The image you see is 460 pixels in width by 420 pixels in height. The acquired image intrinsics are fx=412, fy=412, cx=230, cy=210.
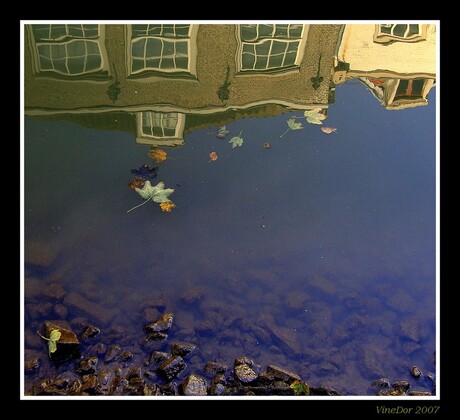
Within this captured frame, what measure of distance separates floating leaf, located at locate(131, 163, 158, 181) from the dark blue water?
0.14 feet

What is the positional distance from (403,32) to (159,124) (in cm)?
194

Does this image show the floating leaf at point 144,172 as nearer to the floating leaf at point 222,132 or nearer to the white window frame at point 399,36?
the floating leaf at point 222,132

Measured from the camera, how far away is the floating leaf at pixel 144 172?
280 cm

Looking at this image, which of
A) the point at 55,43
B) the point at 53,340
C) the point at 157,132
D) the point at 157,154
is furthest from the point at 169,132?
the point at 53,340

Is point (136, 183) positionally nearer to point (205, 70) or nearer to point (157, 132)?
point (157, 132)

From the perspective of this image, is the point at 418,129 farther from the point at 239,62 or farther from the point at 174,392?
the point at 174,392

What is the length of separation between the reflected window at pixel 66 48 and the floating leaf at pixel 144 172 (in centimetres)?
89

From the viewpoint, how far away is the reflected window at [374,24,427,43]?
3064mm

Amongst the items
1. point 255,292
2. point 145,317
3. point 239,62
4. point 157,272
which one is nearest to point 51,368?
point 145,317

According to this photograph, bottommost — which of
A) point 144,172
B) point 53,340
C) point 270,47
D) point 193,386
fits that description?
point 193,386

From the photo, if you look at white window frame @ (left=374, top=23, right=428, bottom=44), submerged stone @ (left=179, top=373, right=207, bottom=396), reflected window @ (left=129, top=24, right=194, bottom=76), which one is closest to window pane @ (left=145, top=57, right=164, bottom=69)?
reflected window @ (left=129, top=24, right=194, bottom=76)

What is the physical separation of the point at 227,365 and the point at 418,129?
207cm

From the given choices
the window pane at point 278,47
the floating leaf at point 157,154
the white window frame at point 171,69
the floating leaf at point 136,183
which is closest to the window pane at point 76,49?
the white window frame at point 171,69

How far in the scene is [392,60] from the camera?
3.11m
